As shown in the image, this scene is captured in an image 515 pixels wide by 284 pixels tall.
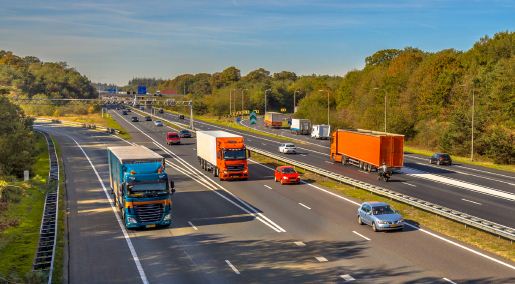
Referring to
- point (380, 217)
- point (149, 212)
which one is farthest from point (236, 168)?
point (380, 217)

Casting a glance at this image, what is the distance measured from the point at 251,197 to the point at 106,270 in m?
18.6

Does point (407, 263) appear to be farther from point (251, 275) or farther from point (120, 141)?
point (120, 141)

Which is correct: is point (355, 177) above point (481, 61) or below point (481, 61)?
below

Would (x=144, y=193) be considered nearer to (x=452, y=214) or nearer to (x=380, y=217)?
(x=380, y=217)

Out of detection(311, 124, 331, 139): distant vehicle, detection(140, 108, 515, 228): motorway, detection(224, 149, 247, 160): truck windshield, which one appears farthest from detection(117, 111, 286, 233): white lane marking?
detection(311, 124, 331, 139): distant vehicle

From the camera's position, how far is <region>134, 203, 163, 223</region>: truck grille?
94.4 feet

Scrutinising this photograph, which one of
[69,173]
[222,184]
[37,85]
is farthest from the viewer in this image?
[37,85]

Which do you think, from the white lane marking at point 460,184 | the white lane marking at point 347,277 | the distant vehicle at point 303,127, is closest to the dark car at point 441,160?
the white lane marking at point 460,184

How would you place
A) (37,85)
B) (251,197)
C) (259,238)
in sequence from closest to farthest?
(259,238) → (251,197) → (37,85)

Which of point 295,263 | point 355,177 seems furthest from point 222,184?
point 295,263

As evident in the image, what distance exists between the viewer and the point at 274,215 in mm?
33469

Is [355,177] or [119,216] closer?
[119,216]

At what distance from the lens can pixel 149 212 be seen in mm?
28969

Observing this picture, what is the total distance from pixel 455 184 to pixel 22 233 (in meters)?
34.2
